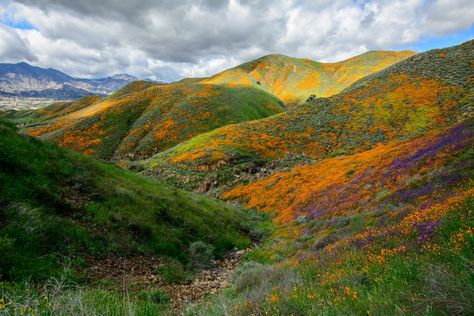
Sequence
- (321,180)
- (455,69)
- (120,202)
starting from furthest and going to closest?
(455,69)
(321,180)
(120,202)

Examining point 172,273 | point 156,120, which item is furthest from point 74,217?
point 156,120

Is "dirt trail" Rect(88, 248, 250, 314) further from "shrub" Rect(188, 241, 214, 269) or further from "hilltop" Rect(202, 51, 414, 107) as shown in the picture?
"hilltop" Rect(202, 51, 414, 107)

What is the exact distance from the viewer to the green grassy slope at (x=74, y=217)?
7.03m

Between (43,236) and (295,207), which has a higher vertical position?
(43,236)

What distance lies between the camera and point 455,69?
49.2 metres

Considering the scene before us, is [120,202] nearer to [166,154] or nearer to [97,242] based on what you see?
[97,242]

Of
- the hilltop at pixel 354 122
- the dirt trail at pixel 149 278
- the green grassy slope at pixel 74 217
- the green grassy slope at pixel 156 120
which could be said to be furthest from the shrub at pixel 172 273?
the green grassy slope at pixel 156 120

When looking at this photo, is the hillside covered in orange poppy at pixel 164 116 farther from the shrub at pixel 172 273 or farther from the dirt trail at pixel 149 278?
the dirt trail at pixel 149 278

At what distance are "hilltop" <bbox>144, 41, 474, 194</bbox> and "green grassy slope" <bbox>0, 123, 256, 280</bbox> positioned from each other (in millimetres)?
22147

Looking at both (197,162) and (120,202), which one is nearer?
(120,202)

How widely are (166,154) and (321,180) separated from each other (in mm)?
33568

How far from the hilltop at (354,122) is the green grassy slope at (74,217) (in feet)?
72.7

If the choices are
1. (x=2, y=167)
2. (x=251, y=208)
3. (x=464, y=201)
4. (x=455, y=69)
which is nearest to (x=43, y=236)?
(x=2, y=167)

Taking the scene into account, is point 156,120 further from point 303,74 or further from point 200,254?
point 303,74
